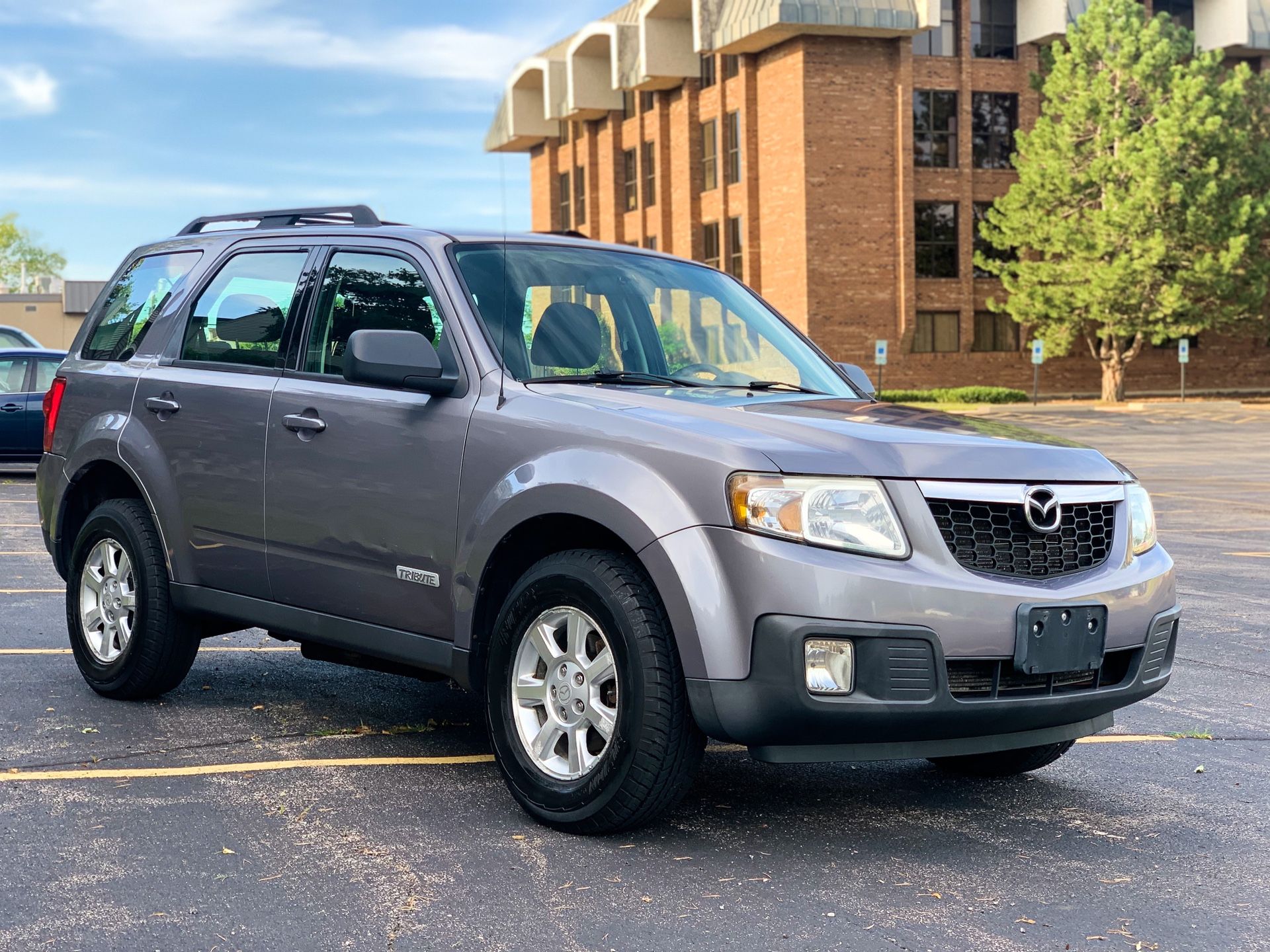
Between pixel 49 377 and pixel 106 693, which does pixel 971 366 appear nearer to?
pixel 49 377

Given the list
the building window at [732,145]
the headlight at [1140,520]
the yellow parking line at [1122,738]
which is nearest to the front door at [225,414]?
the headlight at [1140,520]

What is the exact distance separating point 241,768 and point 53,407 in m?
2.61

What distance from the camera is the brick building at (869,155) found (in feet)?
173

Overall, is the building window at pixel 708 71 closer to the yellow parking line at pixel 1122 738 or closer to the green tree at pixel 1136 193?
the green tree at pixel 1136 193

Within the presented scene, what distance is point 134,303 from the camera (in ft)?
24.0

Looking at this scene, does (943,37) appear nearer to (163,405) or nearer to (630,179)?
(630,179)

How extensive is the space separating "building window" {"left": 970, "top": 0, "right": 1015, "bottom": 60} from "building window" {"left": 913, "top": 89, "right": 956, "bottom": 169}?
2.22m

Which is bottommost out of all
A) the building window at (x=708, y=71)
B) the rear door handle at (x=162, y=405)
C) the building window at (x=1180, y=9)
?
the rear door handle at (x=162, y=405)

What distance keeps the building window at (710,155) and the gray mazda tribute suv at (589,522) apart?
172 feet

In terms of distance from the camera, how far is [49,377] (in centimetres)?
1997

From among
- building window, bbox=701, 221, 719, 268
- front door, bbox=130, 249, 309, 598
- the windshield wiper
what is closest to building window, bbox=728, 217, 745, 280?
building window, bbox=701, 221, 719, 268

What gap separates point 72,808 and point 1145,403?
156ft

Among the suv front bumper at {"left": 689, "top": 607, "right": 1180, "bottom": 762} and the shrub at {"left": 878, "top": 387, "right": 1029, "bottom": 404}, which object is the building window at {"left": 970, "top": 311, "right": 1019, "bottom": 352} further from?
the suv front bumper at {"left": 689, "top": 607, "right": 1180, "bottom": 762}

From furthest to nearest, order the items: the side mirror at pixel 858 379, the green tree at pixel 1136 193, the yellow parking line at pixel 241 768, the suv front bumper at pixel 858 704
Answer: the green tree at pixel 1136 193 < the side mirror at pixel 858 379 < the yellow parking line at pixel 241 768 < the suv front bumper at pixel 858 704
